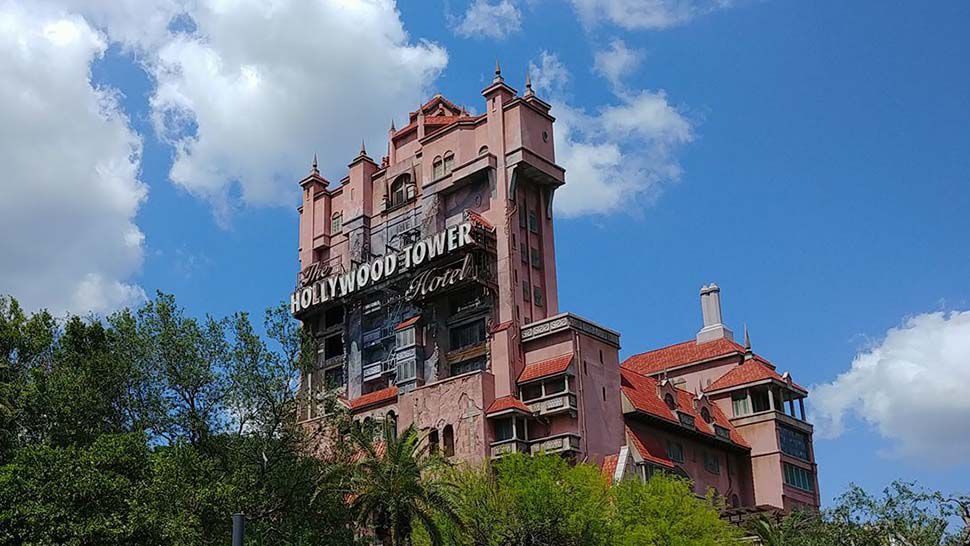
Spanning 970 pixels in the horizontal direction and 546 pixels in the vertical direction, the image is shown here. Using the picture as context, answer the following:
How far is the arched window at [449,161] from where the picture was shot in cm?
7387

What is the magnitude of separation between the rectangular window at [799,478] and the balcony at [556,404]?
21.9 m

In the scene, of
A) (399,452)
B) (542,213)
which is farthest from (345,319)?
(399,452)

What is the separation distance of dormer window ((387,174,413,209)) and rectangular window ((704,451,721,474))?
27079mm

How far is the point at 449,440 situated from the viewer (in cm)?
6444

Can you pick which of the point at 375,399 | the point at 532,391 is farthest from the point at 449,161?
the point at 532,391

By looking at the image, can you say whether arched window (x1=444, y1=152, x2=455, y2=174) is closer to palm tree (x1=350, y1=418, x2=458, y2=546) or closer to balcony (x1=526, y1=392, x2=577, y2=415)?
balcony (x1=526, y1=392, x2=577, y2=415)

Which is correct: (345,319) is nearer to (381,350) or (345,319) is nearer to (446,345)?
(381,350)

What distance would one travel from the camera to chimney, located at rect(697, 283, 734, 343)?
85.2m

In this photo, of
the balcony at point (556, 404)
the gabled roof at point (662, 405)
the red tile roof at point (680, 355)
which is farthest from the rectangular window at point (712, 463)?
the balcony at point (556, 404)

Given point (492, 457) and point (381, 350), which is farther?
point (381, 350)

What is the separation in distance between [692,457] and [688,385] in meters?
11.8

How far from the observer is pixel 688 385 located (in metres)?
82.8

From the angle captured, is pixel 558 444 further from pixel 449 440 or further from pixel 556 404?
pixel 449 440

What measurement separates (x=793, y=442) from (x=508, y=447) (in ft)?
85.7
